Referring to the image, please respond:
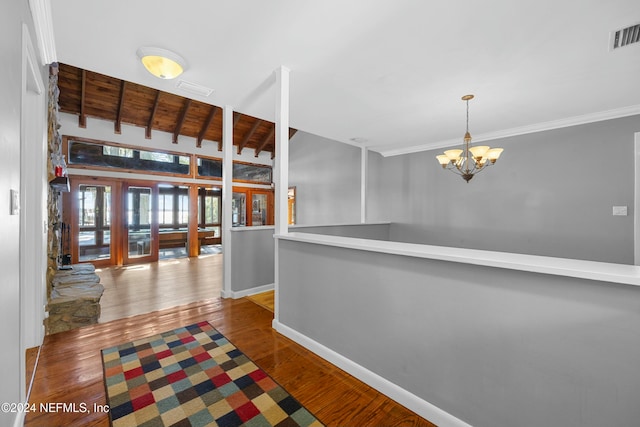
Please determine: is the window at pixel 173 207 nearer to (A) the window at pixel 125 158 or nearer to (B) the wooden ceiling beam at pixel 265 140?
(A) the window at pixel 125 158

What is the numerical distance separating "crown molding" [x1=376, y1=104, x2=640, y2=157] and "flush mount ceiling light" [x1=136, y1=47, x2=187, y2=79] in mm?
4393

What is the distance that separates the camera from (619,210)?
3.49 meters

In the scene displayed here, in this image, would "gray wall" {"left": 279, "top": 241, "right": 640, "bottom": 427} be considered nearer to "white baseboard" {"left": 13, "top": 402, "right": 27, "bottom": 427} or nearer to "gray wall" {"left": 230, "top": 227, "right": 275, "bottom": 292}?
"white baseboard" {"left": 13, "top": 402, "right": 27, "bottom": 427}

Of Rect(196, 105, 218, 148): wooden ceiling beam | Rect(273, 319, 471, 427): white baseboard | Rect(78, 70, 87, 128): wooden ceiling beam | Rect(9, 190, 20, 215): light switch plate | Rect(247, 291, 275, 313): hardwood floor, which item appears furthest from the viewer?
Rect(196, 105, 218, 148): wooden ceiling beam

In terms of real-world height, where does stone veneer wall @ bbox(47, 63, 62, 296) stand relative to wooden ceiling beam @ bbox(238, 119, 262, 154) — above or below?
below

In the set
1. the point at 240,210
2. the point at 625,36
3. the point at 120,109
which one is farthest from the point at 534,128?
the point at 120,109

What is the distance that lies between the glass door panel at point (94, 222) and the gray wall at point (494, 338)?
6176 mm

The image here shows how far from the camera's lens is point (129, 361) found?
202 cm

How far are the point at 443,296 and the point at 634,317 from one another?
0.68 metres

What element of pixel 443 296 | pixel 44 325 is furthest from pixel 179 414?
pixel 44 325

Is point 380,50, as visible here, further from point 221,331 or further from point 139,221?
point 139,221

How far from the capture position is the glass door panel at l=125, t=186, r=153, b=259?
596cm

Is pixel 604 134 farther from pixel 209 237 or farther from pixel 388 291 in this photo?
pixel 209 237
